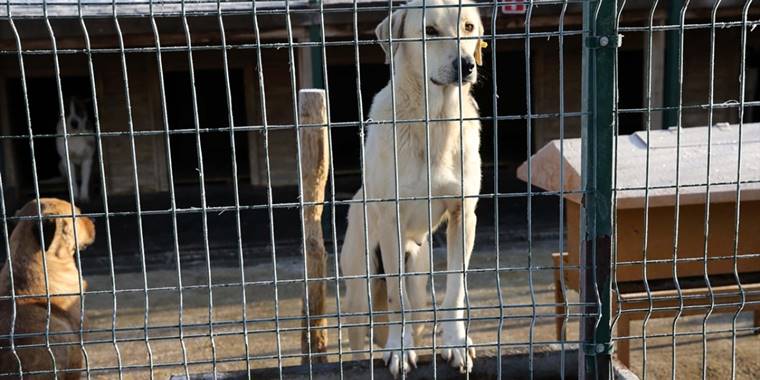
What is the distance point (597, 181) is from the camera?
98.3 inches

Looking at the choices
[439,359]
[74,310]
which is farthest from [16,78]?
[439,359]

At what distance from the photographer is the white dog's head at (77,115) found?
41.9 feet

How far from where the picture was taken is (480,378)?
9.87 ft

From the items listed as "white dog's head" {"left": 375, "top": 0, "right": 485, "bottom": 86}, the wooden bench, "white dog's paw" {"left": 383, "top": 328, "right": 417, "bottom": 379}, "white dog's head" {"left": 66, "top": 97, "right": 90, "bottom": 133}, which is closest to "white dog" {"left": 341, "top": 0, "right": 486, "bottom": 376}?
"white dog's head" {"left": 375, "top": 0, "right": 485, "bottom": 86}

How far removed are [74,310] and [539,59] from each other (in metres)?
9.55

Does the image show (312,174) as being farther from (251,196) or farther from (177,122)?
(177,122)

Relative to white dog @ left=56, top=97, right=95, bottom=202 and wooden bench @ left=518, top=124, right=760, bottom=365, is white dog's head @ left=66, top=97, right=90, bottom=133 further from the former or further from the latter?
wooden bench @ left=518, top=124, right=760, bottom=365

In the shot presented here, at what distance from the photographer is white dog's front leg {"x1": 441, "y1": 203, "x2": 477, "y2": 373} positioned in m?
2.97

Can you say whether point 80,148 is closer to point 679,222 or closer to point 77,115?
point 77,115

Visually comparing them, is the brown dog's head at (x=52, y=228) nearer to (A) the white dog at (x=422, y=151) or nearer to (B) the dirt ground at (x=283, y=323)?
(B) the dirt ground at (x=283, y=323)

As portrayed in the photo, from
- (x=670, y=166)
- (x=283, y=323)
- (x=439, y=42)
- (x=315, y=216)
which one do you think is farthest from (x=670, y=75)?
(x=439, y=42)

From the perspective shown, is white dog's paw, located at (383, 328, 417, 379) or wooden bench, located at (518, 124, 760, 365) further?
wooden bench, located at (518, 124, 760, 365)

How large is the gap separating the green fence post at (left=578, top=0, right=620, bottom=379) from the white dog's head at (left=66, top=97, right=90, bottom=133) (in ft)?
38.0

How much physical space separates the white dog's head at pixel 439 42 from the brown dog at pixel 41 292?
1774mm
